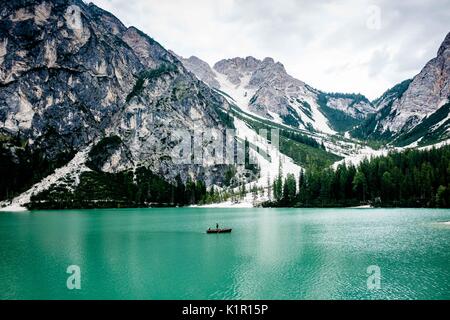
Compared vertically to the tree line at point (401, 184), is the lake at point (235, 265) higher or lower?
lower

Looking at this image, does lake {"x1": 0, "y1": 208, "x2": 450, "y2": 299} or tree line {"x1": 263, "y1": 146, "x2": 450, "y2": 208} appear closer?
lake {"x1": 0, "y1": 208, "x2": 450, "y2": 299}

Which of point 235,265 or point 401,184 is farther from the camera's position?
point 401,184

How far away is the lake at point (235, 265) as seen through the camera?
127 ft

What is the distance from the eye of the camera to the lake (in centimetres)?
3862

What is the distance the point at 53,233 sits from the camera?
9081 cm

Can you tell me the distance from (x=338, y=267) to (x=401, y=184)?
460 feet

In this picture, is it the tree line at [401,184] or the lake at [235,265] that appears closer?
the lake at [235,265]

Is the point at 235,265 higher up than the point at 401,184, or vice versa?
the point at 401,184

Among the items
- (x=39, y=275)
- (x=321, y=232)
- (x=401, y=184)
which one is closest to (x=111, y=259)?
(x=39, y=275)

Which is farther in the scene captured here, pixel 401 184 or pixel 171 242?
pixel 401 184

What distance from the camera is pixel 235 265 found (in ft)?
167

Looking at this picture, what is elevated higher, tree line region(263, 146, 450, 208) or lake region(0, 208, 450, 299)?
tree line region(263, 146, 450, 208)

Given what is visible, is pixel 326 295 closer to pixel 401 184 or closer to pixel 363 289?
pixel 363 289
